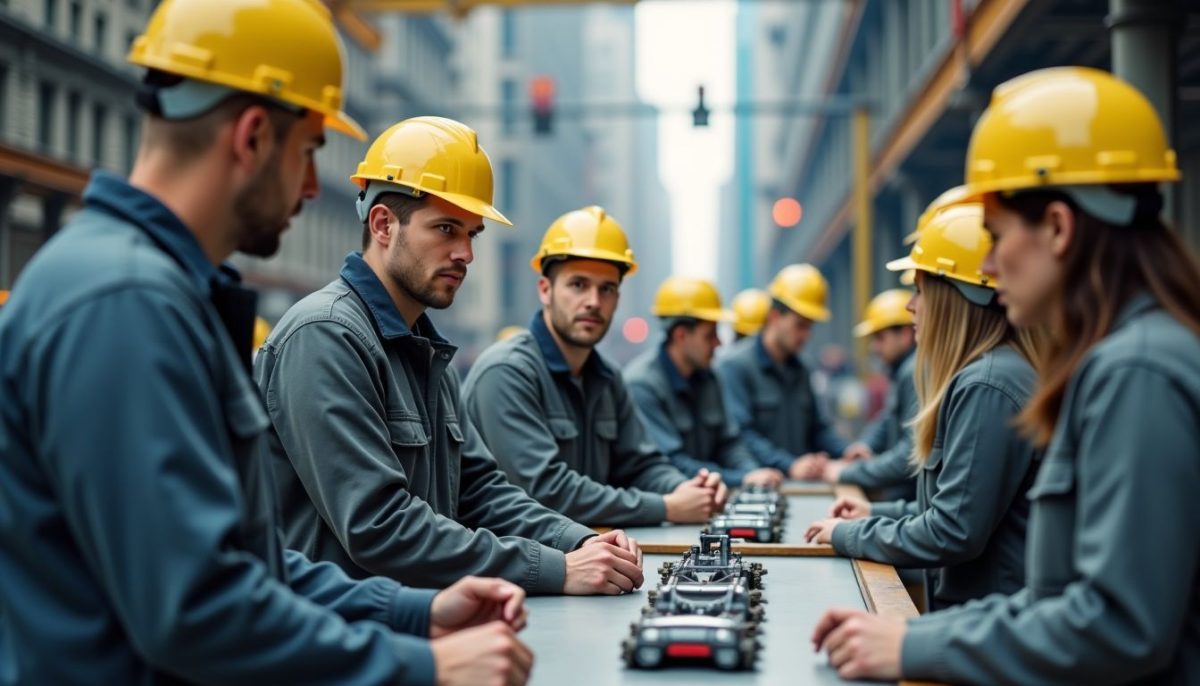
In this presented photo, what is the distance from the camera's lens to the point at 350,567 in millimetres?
3732

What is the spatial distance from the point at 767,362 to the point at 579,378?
4.43 metres

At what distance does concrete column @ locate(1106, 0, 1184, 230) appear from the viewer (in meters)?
7.81

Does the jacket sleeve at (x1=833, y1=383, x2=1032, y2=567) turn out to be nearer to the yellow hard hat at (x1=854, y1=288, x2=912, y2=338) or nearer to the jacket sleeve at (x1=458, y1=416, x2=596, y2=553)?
the jacket sleeve at (x1=458, y1=416, x2=596, y2=553)

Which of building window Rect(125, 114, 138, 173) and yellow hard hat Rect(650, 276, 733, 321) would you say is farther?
building window Rect(125, 114, 138, 173)

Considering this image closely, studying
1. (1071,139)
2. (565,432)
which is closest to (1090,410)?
(1071,139)

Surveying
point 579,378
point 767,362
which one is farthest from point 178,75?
point 767,362

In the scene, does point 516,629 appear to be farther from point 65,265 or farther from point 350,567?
point 65,265

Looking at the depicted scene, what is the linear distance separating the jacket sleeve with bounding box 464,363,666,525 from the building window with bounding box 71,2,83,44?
7850 mm

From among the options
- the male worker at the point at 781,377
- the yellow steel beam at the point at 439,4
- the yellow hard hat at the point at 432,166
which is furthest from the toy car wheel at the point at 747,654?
the yellow steel beam at the point at 439,4

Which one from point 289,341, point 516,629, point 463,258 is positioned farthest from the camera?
point 463,258

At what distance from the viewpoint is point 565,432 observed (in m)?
5.87

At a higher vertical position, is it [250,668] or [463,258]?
[463,258]

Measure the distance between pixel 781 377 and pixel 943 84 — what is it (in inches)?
404

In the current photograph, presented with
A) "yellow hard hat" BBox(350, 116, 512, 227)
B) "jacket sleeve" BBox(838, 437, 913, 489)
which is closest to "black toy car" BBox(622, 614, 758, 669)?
"yellow hard hat" BBox(350, 116, 512, 227)
